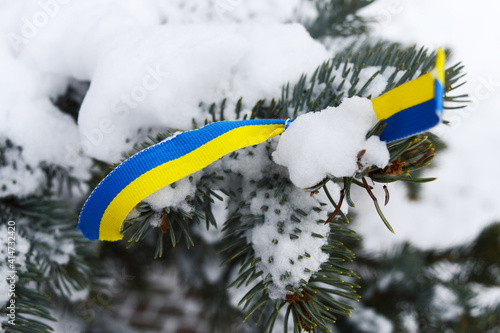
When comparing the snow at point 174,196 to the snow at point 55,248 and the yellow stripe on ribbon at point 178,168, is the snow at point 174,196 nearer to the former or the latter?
the yellow stripe on ribbon at point 178,168

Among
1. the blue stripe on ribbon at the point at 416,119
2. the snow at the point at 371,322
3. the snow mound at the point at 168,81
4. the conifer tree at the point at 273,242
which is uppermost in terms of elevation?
the snow mound at the point at 168,81

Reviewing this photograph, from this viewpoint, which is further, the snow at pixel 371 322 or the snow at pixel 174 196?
the snow at pixel 371 322

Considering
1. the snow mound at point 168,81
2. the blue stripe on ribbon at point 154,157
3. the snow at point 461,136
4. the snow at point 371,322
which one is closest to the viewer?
the blue stripe on ribbon at point 154,157

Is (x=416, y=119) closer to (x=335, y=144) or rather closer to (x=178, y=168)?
(x=335, y=144)

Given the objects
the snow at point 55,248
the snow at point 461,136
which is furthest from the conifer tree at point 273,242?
the snow at point 461,136

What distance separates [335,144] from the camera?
15.7 inches

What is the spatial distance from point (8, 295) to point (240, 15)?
0.65 m

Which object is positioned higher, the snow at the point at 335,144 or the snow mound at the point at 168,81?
the snow mound at the point at 168,81

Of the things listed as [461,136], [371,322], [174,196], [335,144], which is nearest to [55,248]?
[174,196]

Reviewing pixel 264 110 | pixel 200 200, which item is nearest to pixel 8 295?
pixel 200 200

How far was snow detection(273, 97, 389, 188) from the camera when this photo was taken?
0.39 m

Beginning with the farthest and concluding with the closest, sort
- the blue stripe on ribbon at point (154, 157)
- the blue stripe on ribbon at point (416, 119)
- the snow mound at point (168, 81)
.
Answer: the snow mound at point (168, 81) < the blue stripe on ribbon at point (154, 157) < the blue stripe on ribbon at point (416, 119)

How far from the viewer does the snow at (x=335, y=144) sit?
392mm

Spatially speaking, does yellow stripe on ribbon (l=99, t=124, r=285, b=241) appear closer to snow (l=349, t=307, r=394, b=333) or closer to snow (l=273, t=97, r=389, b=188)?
snow (l=273, t=97, r=389, b=188)
